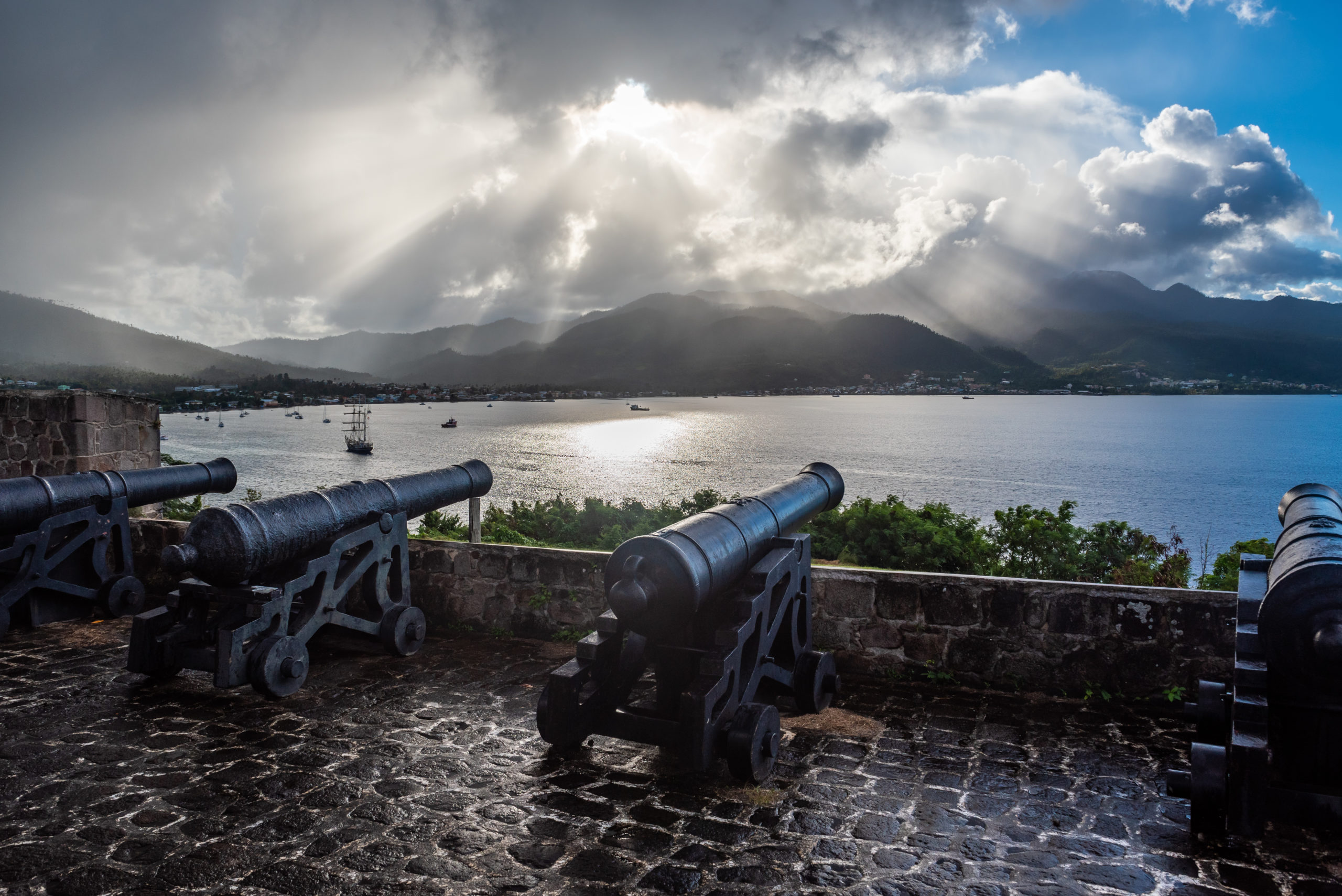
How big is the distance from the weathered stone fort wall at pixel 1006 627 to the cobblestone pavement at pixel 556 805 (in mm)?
287

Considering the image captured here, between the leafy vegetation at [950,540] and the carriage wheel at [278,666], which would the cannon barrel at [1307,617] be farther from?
the carriage wheel at [278,666]

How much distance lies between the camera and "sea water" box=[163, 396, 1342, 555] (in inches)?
1896

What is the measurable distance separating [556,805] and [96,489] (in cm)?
545

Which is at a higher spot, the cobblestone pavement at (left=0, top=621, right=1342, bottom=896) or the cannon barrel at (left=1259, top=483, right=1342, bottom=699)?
the cannon barrel at (left=1259, top=483, right=1342, bottom=699)

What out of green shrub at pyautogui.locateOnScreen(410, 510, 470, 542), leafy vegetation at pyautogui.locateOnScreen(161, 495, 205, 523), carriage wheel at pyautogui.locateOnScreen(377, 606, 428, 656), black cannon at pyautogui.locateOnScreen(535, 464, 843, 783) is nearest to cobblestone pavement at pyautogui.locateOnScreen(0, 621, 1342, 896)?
black cannon at pyautogui.locateOnScreen(535, 464, 843, 783)

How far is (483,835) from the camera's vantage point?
11.2 feet

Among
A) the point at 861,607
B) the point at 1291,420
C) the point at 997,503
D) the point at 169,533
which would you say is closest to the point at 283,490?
the point at 997,503

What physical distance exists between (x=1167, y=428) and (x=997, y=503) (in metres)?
85.2

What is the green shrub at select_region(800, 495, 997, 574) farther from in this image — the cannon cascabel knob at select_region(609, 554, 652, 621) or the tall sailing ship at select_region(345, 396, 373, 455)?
the tall sailing ship at select_region(345, 396, 373, 455)

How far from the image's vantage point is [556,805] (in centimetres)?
371

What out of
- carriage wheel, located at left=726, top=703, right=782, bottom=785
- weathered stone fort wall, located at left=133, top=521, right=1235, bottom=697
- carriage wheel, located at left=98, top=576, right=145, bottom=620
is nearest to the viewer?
carriage wheel, located at left=726, top=703, right=782, bottom=785

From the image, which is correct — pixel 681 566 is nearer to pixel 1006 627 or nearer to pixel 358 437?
pixel 1006 627

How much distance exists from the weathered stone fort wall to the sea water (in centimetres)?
1490

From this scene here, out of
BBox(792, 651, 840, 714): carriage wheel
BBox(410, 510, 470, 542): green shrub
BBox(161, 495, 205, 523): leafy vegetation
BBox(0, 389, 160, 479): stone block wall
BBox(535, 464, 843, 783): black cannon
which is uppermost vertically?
BBox(0, 389, 160, 479): stone block wall
